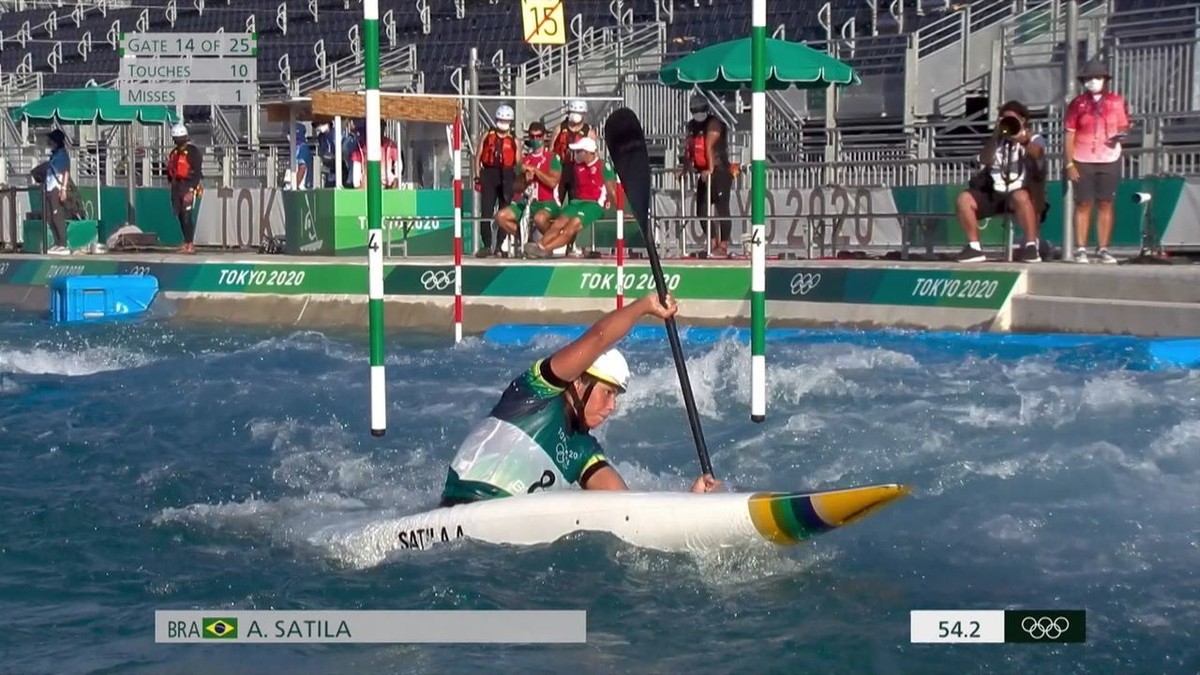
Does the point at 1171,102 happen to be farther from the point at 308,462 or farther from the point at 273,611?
the point at 273,611

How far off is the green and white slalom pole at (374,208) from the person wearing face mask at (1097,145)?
26.6ft

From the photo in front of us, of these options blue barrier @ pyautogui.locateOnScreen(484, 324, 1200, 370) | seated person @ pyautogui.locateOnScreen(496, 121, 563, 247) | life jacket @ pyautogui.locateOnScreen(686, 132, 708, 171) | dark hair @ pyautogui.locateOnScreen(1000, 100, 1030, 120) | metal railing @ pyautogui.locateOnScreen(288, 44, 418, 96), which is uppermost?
metal railing @ pyautogui.locateOnScreen(288, 44, 418, 96)

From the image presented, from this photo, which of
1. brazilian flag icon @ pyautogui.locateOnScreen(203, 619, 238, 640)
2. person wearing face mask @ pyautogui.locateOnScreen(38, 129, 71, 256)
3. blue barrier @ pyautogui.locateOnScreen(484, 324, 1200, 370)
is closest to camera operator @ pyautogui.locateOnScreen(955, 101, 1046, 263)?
blue barrier @ pyautogui.locateOnScreen(484, 324, 1200, 370)

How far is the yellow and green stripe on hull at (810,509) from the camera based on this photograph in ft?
19.3

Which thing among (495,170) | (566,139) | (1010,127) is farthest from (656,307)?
(495,170)

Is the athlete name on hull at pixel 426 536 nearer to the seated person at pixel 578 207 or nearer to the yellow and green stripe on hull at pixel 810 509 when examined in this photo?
the yellow and green stripe on hull at pixel 810 509

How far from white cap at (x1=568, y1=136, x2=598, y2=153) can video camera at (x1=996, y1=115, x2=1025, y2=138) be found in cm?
426

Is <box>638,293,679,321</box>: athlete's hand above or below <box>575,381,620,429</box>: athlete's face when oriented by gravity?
above

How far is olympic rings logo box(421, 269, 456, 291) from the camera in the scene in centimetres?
1648

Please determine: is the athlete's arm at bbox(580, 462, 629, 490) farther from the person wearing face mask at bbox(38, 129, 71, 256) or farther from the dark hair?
the person wearing face mask at bbox(38, 129, 71, 256)

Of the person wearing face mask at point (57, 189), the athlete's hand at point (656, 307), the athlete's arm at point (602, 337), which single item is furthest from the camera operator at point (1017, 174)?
the person wearing face mask at point (57, 189)

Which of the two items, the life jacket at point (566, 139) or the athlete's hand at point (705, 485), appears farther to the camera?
the life jacket at point (566, 139)

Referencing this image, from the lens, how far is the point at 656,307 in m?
6.40

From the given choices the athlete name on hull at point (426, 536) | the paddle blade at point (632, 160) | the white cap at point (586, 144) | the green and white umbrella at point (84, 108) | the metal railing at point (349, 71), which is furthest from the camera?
the metal railing at point (349, 71)
